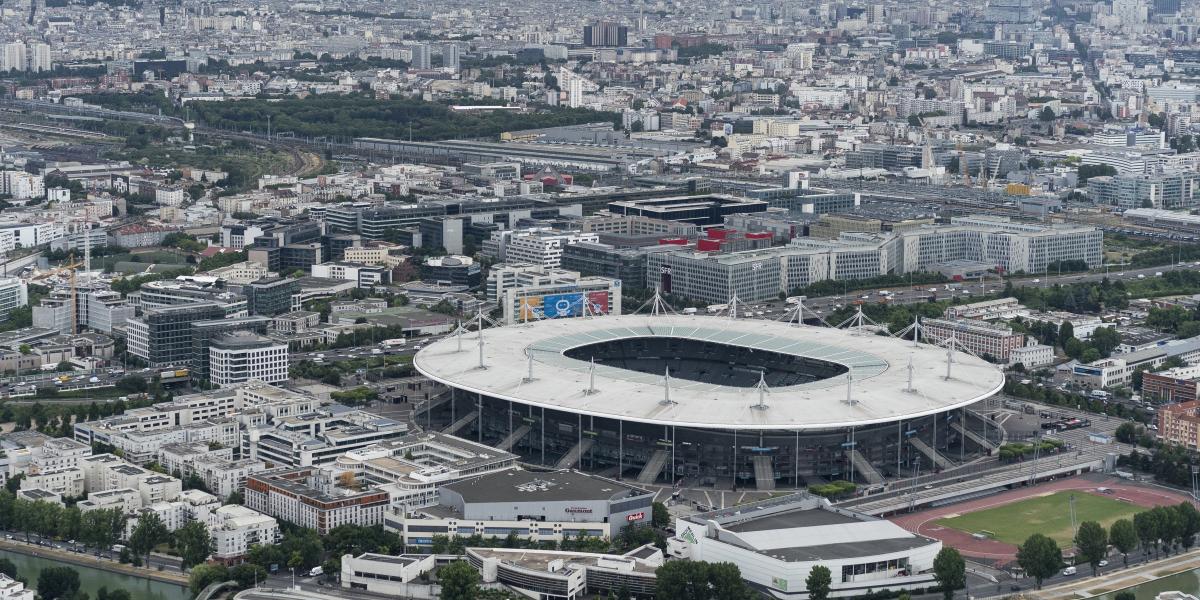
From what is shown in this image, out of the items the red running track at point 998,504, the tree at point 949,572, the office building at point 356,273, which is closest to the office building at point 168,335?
the office building at point 356,273

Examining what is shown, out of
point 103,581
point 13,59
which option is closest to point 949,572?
point 103,581

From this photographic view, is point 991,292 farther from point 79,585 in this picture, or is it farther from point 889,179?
point 79,585

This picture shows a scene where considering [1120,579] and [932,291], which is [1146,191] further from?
[1120,579]

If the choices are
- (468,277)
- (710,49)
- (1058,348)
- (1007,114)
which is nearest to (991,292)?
(1058,348)

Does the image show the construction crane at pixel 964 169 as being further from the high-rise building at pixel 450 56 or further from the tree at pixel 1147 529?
the tree at pixel 1147 529

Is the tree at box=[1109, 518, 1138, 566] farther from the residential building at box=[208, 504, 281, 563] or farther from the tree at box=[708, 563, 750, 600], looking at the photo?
the residential building at box=[208, 504, 281, 563]

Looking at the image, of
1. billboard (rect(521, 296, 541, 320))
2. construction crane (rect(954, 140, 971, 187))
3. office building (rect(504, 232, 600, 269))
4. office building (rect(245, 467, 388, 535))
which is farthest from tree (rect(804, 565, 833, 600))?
construction crane (rect(954, 140, 971, 187))

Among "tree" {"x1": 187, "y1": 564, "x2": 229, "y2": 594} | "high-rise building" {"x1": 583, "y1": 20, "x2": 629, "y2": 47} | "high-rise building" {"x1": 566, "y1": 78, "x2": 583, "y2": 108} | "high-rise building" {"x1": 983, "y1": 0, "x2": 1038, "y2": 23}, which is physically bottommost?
"tree" {"x1": 187, "y1": 564, "x2": 229, "y2": 594}
